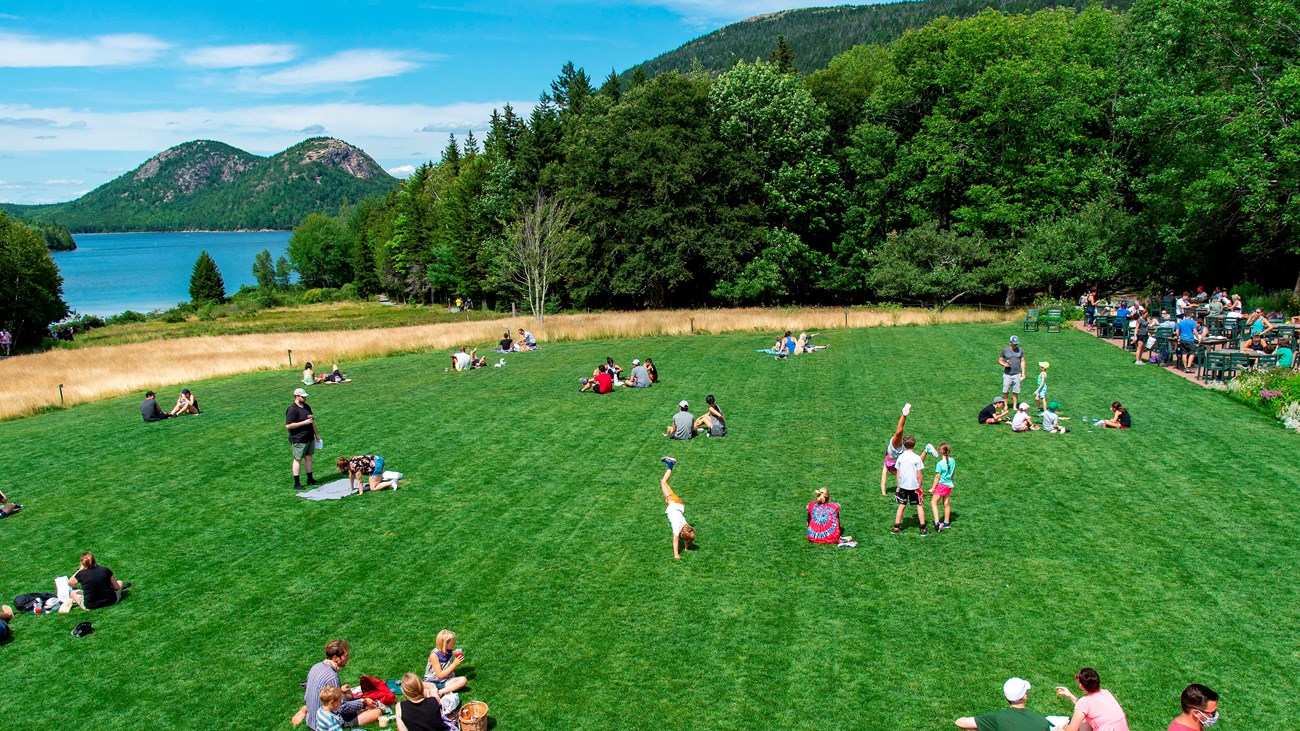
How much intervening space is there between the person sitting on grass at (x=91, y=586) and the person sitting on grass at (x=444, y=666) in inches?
222

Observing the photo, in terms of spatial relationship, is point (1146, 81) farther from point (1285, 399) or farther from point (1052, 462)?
point (1052, 462)

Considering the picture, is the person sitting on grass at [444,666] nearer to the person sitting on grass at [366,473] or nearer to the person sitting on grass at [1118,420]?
the person sitting on grass at [366,473]

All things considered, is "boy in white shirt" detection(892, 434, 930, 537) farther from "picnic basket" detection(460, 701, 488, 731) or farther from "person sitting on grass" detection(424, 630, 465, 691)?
"picnic basket" detection(460, 701, 488, 731)

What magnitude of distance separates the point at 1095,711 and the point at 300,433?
14.5 m

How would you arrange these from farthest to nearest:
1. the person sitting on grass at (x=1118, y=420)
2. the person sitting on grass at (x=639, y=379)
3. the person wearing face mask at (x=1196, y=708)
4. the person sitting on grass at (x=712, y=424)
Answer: the person sitting on grass at (x=639, y=379) < the person sitting on grass at (x=712, y=424) < the person sitting on grass at (x=1118, y=420) < the person wearing face mask at (x=1196, y=708)

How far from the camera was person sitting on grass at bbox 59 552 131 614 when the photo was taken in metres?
11.8

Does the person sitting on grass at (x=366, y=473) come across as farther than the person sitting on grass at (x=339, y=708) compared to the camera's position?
Yes

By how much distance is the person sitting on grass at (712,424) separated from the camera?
19.7 m

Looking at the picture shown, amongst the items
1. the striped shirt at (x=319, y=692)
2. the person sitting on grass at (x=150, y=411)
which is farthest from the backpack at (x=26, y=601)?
the person sitting on grass at (x=150, y=411)

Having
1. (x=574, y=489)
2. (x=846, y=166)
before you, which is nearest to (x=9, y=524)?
(x=574, y=489)

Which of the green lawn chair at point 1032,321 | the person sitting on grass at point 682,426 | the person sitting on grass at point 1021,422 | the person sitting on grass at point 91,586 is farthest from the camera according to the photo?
the green lawn chair at point 1032,321

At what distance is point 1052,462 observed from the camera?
17.0 metres

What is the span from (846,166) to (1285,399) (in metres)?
41.1

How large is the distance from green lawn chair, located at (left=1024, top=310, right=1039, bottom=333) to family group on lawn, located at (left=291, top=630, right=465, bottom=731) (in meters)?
29.8
